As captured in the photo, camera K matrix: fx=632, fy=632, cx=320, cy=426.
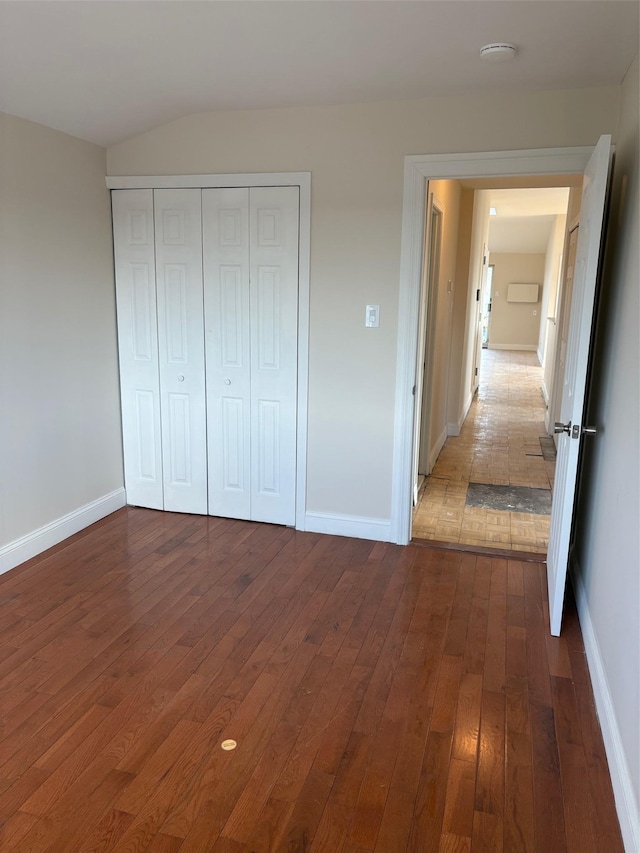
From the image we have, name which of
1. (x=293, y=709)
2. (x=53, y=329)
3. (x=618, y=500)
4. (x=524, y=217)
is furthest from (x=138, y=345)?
(x=524, y=217)

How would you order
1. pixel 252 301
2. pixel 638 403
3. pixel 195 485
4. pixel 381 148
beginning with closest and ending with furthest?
pixel 638 403, pixel 381 148, pixel 252 301, pixel 195 485

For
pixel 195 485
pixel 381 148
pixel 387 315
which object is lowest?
pixel 195 485

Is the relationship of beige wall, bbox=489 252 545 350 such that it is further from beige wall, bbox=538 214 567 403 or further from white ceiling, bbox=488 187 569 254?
beige wall, bbox=538 214 567 403

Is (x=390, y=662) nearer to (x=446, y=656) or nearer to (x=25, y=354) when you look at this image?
(x=446, y=656)

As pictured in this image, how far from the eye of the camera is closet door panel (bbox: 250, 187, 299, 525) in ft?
11.5

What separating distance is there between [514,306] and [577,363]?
44.4ft

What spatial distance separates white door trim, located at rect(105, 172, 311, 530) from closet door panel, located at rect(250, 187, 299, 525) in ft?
0.10

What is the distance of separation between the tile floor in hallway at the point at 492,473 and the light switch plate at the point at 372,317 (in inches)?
50.9

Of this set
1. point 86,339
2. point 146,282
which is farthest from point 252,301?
point 86,339

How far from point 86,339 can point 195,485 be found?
110 centimetres

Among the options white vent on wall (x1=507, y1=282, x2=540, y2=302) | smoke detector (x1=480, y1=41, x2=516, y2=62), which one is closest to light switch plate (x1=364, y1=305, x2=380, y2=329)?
smoke detector (x1=480, y1=41, x2=516, y2=62)

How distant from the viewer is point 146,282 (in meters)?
3.82

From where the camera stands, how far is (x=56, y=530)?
354cm

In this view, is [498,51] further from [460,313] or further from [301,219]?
[460,313]
